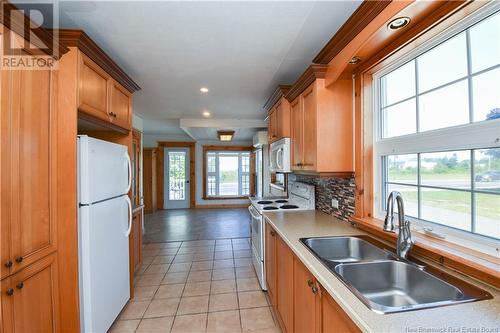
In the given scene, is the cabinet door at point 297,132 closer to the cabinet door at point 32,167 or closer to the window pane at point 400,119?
the window pane at point 400,119

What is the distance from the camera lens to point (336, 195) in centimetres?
215

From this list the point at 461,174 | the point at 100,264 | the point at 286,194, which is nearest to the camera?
the point at 461,174

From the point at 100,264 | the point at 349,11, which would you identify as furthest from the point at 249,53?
the point at 100,264

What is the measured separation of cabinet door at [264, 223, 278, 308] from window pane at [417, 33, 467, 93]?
5.03ft

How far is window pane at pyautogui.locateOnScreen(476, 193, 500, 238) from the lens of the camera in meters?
0.98

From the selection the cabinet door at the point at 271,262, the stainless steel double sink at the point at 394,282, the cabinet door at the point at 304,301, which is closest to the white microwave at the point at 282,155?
the cabinet door at the point at 271,262

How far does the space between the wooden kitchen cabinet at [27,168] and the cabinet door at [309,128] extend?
6.13 feet

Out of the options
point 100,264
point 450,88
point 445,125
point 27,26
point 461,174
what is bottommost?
point 100,264

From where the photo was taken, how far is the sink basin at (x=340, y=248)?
4.98 feet

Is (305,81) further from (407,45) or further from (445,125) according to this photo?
(445,125)

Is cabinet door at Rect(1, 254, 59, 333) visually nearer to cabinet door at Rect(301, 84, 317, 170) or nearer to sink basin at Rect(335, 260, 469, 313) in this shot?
sink basin at Rect(335, 260, 469, 313)

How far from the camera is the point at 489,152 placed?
995 millimetres

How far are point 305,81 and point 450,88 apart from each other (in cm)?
104

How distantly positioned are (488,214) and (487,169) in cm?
21
